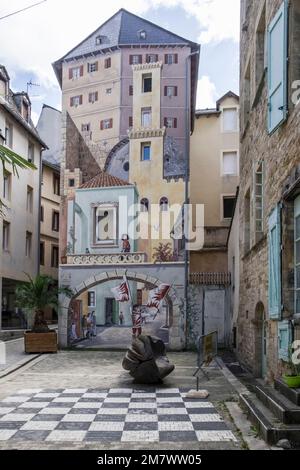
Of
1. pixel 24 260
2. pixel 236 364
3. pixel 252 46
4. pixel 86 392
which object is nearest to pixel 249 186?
pixel 252 46

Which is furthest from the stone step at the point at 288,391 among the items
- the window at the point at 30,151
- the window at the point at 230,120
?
the window at the point at 30,151

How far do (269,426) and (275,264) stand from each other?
2.61 meters

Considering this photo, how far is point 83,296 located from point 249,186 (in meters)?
10.5

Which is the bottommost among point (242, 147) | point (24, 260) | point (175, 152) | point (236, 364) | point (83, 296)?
point (236, 364)

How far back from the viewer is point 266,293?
8.59 m

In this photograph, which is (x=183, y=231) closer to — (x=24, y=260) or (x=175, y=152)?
(x=175, y=152)

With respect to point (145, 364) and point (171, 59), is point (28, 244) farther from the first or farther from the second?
point (145, 364)

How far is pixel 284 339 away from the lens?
6801mm

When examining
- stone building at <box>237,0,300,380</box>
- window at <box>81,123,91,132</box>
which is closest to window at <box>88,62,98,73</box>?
window at <box>81,123,91,132</box>

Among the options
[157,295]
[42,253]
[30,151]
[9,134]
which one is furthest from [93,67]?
[42,253]

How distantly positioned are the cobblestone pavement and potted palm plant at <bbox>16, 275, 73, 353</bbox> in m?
3.53

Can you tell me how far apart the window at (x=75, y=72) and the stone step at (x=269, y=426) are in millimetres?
15460

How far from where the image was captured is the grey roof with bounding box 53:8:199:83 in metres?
18.9

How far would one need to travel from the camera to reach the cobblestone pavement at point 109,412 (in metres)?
5.47
